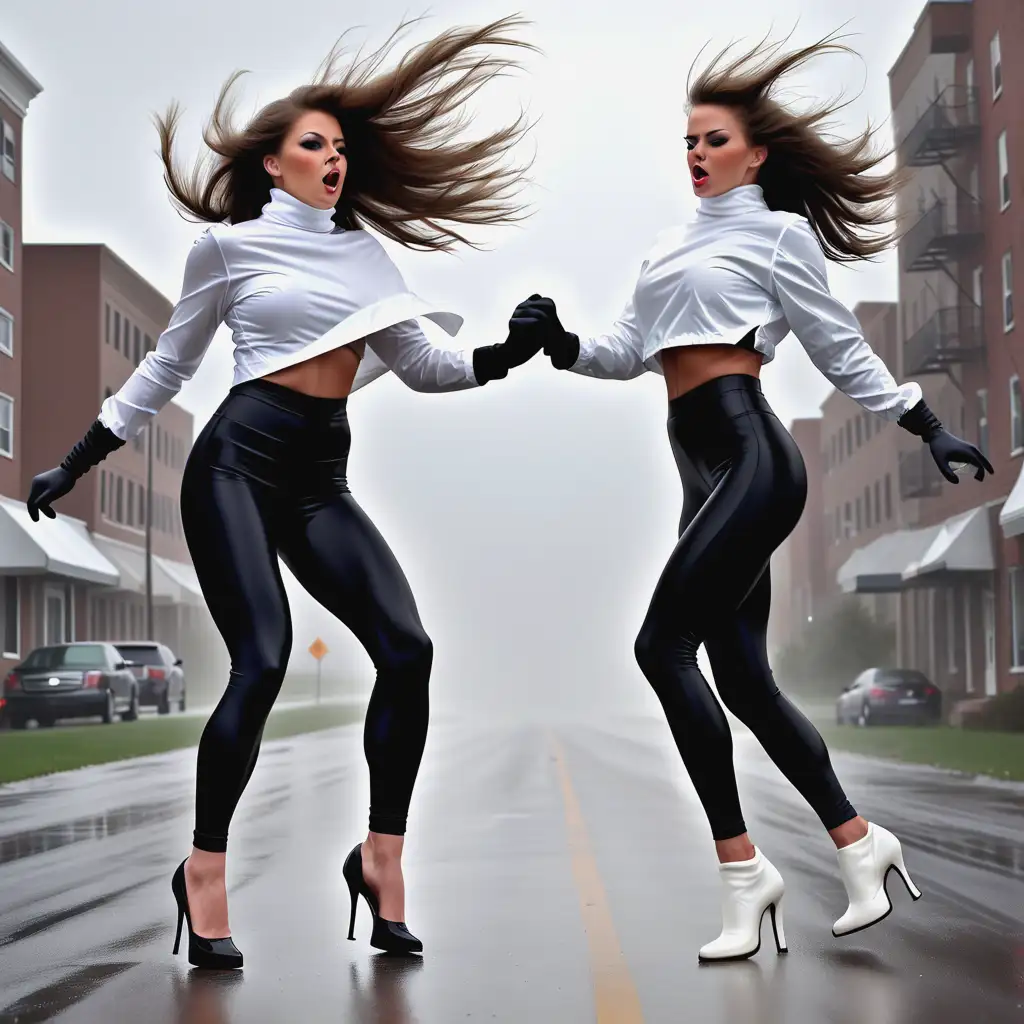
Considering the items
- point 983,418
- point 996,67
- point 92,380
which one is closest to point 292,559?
point 996,67

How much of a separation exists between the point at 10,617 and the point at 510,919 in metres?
41.5

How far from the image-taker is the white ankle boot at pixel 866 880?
557cm

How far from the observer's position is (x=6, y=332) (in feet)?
145

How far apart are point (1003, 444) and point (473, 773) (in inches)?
888

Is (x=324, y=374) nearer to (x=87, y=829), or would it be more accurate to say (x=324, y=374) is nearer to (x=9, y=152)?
(x=87, y=829)

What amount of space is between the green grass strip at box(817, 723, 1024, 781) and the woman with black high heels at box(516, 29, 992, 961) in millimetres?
13350

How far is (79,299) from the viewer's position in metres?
56.2

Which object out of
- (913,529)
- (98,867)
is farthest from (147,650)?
(98,867)

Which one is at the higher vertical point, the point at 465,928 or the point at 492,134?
the point at 492,134

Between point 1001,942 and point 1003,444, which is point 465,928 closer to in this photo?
point 1001,942

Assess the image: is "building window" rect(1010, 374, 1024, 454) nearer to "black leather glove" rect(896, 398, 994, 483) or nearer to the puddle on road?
the puddle on road

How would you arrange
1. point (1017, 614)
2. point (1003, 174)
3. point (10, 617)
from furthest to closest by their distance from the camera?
point (10, 617), point (1003, 174), point (1017, 614)

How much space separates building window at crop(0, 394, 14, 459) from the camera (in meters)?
44.4

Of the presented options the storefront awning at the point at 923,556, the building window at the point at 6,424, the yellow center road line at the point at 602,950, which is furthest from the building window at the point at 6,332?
the yellow center road line at the point at 602,950
